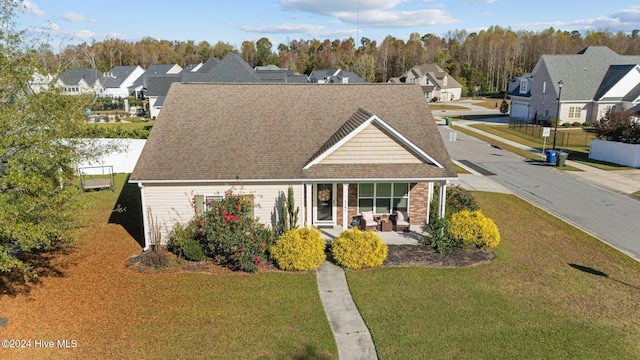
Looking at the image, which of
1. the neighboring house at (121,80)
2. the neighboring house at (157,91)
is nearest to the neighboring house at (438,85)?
the neighboring house at (157,91)

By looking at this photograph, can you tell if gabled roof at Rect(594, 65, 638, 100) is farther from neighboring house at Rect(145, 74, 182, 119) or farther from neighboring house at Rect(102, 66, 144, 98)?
neighboring house at Rect(102, 66, 144, 98)

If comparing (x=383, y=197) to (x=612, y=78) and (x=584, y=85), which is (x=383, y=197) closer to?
(x=584, y=85)

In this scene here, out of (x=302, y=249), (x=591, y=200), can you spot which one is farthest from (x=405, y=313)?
(x=591, y=200)

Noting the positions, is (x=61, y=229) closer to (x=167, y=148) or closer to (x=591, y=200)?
(x=167, y=148)

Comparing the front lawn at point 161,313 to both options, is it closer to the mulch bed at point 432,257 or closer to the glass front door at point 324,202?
the mulch bed at point 432,257

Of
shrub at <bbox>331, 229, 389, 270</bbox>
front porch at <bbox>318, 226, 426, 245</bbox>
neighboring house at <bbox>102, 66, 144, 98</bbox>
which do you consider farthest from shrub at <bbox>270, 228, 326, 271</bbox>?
neighboring house at <bbox>102, 66, 144, 98</bbox>

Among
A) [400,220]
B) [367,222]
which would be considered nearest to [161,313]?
[367,222]
